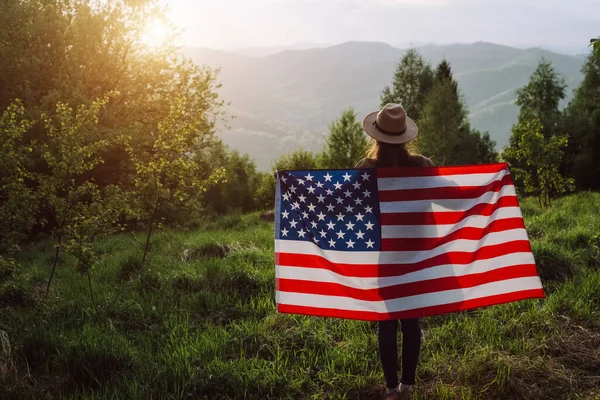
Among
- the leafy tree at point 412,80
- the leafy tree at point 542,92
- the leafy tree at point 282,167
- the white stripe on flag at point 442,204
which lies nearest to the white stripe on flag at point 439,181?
the white stripe on flag at point 442,204

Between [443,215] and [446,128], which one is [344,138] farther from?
[443,215]

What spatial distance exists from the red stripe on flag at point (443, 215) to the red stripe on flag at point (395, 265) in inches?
13.0

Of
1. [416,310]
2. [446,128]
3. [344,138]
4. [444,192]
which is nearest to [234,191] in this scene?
[344,138]

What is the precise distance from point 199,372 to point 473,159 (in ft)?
191

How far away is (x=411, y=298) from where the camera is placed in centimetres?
439

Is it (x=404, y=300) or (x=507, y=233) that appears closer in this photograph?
(x=404, y=300)

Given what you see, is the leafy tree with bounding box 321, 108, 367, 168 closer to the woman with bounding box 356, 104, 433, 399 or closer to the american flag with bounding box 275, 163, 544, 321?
the american flag with bounding box 275, 163, 544, 321

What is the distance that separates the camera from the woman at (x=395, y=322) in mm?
4242

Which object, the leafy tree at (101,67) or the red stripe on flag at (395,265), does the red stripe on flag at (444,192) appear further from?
the leafy tree at (101,67)

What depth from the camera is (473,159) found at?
5828 cm

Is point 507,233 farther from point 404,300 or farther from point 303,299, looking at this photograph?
point 303,299

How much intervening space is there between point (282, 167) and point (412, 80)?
91.2ft

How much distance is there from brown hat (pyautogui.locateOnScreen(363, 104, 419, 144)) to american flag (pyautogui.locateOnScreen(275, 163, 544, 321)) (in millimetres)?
327

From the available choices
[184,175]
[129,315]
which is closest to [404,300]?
[129,315]
